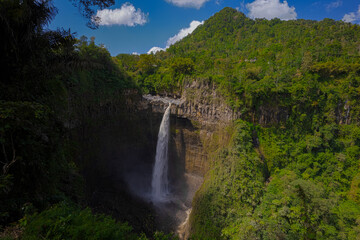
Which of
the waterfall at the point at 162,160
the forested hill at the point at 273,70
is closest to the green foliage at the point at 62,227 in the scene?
the forested hill at the point at 273,70

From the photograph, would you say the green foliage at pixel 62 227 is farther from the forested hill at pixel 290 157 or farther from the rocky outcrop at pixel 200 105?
the rocky outcrop at pixel 200 105

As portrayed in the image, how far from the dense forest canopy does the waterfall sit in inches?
200

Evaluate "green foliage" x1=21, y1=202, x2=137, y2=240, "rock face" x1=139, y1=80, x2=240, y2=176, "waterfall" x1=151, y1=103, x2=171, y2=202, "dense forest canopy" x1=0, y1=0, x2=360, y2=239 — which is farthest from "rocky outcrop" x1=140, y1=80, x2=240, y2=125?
"green foliage" x1=21, y1=202, x2=137, y2=240

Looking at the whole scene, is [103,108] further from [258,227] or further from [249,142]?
[258,227]

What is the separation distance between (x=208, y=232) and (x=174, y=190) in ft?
32.3

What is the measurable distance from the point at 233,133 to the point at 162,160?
1006 cm

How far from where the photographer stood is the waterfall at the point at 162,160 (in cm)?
2419

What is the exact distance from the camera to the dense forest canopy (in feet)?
15.1

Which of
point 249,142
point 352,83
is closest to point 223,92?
point 249,142

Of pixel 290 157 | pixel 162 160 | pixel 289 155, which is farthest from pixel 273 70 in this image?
pixel 162 160

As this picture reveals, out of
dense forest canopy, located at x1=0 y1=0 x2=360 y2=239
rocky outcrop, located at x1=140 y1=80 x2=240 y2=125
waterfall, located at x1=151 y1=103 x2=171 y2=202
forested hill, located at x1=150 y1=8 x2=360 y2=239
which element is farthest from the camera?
waterfall, located at x1=151 y1=103 x2=171 y2=202

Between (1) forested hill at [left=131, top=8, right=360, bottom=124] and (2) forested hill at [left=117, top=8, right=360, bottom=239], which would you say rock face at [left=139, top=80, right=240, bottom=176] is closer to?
(2) forested hill at [left=117, top=8, right=360, bottom=239]

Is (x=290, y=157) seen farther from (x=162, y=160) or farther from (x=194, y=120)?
(x=162, y=160)

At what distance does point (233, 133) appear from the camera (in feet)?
65.3
